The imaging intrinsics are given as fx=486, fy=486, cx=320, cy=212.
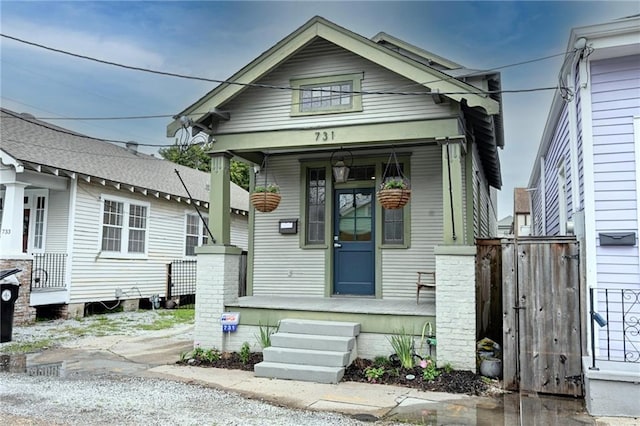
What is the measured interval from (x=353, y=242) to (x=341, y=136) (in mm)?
2157

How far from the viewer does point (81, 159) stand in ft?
41.6

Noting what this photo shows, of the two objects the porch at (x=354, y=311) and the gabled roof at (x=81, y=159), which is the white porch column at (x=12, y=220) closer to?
the gabled roof at (x=81, y=159)

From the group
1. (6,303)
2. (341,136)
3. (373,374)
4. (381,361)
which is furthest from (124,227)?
(373,374)

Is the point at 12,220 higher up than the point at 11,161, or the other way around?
the point at 11,161

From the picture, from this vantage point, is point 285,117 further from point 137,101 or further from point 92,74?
point 137,101

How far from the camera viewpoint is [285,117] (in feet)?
24.2

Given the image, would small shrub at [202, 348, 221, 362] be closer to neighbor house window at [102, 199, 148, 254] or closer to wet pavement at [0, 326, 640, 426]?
wet pavement at [0, 326, 640, 426]

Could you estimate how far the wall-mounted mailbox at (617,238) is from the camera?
16.7 feet

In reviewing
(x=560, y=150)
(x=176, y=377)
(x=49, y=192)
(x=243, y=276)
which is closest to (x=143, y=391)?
(x=176, y=377)

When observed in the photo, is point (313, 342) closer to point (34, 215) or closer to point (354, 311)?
point (354, 311)

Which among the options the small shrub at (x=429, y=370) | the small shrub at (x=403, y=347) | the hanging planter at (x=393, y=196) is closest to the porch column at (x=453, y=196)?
the hanging planter at (x=393, y=196)

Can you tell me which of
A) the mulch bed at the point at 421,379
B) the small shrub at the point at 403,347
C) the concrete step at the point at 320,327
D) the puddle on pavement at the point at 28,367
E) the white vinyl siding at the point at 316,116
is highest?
the white vinyl siding at the point at 316,116

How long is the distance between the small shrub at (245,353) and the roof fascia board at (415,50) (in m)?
5.26

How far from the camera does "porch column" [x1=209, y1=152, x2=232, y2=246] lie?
24.2ft
